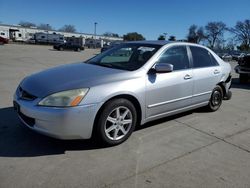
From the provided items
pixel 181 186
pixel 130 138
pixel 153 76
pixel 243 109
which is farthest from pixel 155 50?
pixel 243 109

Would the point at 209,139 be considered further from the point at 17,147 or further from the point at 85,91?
the point at 17,147

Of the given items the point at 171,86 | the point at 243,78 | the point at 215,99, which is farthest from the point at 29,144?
the point at 243,78

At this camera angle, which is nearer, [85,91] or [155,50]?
[85,91]

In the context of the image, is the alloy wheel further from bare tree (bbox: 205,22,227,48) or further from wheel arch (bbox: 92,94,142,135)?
bare tree (bbox: 205,22,227,48)

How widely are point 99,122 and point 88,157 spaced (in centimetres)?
48

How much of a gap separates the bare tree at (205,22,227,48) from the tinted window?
86499mm

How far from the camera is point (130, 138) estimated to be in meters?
3.89

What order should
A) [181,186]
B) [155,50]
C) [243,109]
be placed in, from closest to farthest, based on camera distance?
[181,186] < [155,50] < [243,109]

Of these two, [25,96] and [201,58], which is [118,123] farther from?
[201,58]

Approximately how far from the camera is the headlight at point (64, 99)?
3112mm

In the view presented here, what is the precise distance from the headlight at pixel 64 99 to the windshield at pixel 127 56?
1.08m

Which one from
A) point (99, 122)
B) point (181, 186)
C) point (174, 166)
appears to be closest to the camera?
point (181, 186)

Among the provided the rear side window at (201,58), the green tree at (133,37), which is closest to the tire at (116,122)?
the rear side window at (201,58)

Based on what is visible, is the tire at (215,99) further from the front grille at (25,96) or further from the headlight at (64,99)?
the front grille at (25,96)
